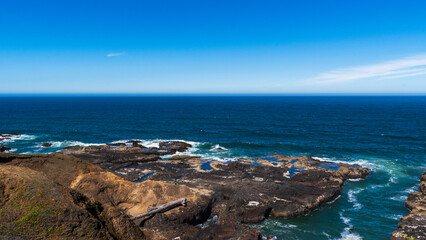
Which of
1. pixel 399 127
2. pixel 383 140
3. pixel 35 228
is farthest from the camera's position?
pixel 399 127


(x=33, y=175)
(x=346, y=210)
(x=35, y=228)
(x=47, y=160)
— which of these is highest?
(x=33, y=175)

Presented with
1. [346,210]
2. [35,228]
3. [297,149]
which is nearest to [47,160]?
[35,228]

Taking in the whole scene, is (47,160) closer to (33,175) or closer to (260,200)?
(33,175)

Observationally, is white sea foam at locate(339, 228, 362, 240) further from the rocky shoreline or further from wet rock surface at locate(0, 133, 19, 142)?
wet rock surface at locate(0, 133, 19, 142)

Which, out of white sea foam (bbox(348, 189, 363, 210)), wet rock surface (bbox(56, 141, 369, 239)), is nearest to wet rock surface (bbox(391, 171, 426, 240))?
white sea foam (bbox(348, 189, 363, 210))

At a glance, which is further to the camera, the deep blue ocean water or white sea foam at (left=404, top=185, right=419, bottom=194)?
white sea foam at (left=404, top=185, right=419, bottom=194)

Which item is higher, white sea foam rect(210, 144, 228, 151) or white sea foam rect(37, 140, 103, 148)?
white sea foam rect(37, 140, 103, 148)

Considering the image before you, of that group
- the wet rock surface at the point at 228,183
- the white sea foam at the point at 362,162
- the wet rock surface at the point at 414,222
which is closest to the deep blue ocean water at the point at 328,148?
the white sea foam at the point at 362,162
